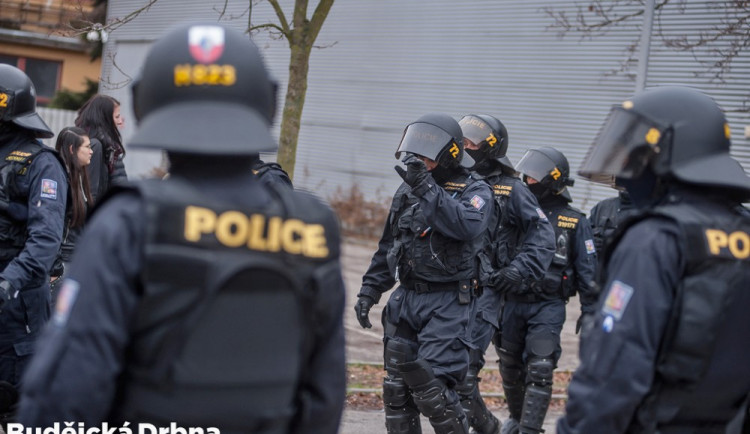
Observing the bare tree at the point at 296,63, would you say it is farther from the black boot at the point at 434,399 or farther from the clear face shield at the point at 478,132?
the black boot at the point at 434,399

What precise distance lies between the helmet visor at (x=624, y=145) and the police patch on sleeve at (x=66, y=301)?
1889 millimetres

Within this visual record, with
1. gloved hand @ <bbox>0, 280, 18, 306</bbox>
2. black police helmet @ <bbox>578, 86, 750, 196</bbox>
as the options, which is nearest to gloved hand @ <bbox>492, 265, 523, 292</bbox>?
gloved hand @ <bbox>0, 280, 18, 306</bbox>

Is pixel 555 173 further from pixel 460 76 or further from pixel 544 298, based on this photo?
pixel 460 76

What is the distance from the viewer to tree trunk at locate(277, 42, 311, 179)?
26.8ft

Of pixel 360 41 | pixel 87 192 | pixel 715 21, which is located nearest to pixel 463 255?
pixel 87 192

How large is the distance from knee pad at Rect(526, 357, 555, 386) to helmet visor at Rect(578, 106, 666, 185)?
3.75 meters

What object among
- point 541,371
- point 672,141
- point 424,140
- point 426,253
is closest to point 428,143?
point 424,140

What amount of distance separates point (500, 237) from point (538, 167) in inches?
27.3

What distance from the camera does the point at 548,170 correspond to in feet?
24.8

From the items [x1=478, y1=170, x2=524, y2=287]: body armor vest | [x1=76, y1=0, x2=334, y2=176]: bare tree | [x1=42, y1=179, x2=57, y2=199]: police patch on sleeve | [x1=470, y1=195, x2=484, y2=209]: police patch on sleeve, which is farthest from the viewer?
[x1=76, y1=0, x2=334, y2=176]: bare tree

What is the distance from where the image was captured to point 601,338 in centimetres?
299

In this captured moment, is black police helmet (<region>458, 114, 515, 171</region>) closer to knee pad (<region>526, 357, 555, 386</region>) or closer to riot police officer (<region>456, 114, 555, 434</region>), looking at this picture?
riot police officer (<region>456, 114, 555, 434</region>)

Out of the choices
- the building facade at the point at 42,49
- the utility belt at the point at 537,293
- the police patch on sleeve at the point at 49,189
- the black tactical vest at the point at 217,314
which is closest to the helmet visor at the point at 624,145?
the black tactical vest at the point at 217,314

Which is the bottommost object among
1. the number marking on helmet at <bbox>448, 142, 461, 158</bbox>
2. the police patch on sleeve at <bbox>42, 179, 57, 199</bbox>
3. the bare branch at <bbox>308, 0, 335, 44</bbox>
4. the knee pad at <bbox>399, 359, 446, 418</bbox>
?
the knee pad at <bbox>399, 359, 446, 418</bbox>
